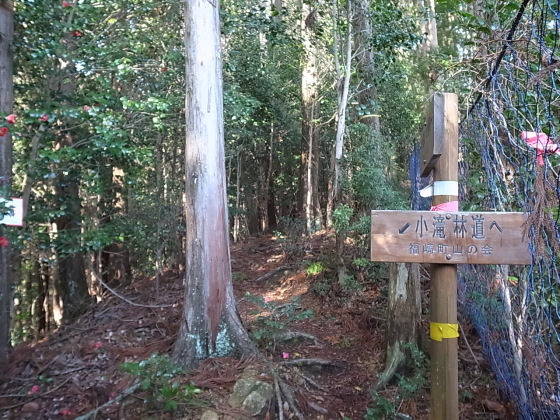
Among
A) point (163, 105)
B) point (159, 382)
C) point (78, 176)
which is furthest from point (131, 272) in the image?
point (159, 382)

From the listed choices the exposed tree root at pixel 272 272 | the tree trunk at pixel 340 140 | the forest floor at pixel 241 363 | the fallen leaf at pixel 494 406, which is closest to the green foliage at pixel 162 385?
the forest floor at pixel 241 363

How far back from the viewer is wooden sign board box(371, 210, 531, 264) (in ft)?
8.01

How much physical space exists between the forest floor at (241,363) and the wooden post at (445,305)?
160 cm

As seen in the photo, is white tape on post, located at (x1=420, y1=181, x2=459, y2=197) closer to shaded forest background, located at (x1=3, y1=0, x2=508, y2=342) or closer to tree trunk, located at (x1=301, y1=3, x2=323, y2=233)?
shaded forest background, located at (x1=3, y1=0, x2=508, y2=342)

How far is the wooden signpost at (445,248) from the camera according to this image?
8.02ft

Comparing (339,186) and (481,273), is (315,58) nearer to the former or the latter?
(339,186)

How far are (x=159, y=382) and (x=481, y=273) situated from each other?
137 inches

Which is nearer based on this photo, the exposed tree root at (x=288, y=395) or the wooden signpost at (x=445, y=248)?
the wooden signpost at (x=445, y=248)

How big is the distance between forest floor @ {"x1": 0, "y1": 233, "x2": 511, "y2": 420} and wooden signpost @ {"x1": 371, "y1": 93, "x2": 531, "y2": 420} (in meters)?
1.69

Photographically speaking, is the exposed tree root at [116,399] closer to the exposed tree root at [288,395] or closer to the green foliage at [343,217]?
the exposed tree root at [288,395]

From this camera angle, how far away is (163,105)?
5699 mm

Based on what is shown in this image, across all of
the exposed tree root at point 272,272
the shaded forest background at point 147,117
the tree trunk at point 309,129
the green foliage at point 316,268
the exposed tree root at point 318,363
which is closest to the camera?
the exposed tree root at point 318,363

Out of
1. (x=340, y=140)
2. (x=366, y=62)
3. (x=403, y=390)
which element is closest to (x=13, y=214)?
(x=403, y=390)

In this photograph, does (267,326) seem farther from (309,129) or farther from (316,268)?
(309,129)
